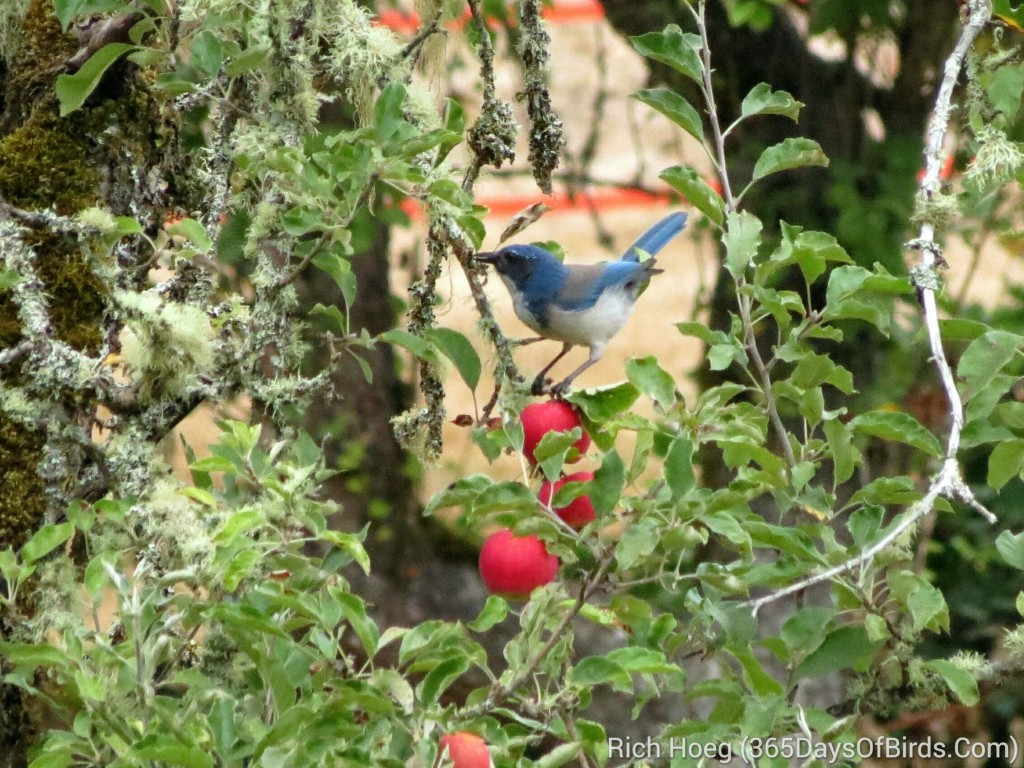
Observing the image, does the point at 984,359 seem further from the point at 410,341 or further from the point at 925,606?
the point at 410,341

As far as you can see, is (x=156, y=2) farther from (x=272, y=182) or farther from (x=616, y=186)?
(x=616, y=186)

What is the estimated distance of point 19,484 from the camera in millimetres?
2023

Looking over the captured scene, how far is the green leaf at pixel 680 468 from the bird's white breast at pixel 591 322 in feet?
4.77

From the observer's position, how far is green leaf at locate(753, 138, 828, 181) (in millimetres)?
1945

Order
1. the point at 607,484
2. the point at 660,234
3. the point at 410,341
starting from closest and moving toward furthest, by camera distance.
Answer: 1. the point at 607,484
2. the point at 410,341
3. the point at 660,234

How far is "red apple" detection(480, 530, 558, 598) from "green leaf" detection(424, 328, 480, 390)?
230 mm

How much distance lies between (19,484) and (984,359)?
1.40 meters

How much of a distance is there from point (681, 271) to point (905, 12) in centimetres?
590

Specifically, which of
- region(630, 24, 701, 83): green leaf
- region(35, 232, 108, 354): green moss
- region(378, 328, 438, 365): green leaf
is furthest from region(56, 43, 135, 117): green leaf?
region(630, 24, 701, 83): green leaf

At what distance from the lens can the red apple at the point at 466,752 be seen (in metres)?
1.55

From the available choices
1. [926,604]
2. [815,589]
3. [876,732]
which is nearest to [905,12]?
[815,589]

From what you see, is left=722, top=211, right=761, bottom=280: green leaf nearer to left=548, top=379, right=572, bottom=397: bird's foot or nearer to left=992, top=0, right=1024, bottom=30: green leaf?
left=548, top=379, right=572, bottom=397: bird's foot

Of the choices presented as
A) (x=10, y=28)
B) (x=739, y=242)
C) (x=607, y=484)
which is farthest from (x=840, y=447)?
(x=10, y=28)

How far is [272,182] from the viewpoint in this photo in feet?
6.42
